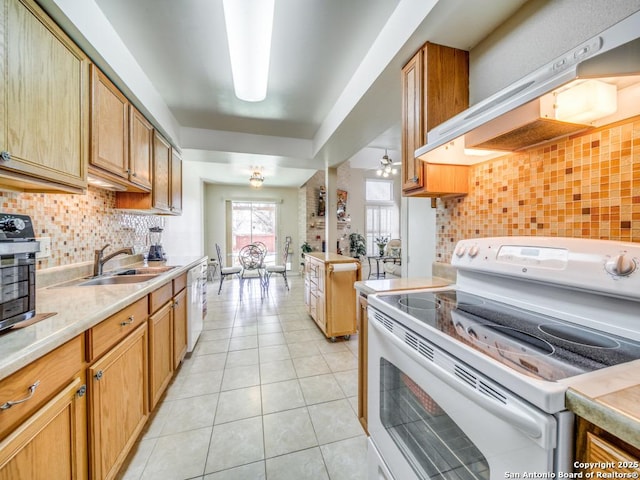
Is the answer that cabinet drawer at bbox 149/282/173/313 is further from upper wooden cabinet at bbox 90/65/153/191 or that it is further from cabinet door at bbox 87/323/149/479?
upper wooden cabinet at bbox 90/65/153/191

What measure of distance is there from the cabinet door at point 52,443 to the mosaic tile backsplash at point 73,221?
1.02m

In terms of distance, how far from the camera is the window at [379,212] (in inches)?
271

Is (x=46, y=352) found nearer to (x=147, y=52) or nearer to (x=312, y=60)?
(x=147, y=52)

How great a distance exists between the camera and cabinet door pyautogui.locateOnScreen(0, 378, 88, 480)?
0.65 metres

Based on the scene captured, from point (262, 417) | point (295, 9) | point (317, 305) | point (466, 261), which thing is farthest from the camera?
point (317, 305)

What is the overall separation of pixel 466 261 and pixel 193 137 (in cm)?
322

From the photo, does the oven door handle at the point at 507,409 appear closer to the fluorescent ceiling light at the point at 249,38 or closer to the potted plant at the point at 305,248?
the fluorescent ceiling light at the point at 249,38

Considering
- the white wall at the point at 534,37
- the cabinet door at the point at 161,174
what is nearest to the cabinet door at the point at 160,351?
the cabinet door at the point at 161,174

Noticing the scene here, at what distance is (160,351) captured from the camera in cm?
167

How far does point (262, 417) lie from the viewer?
1.60 meters

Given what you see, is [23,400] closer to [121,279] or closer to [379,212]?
[121,279]

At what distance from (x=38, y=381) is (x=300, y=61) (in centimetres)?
223

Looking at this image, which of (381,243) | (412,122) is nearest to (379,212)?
(381,243)

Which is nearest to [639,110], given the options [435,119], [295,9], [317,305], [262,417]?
[435,119]
